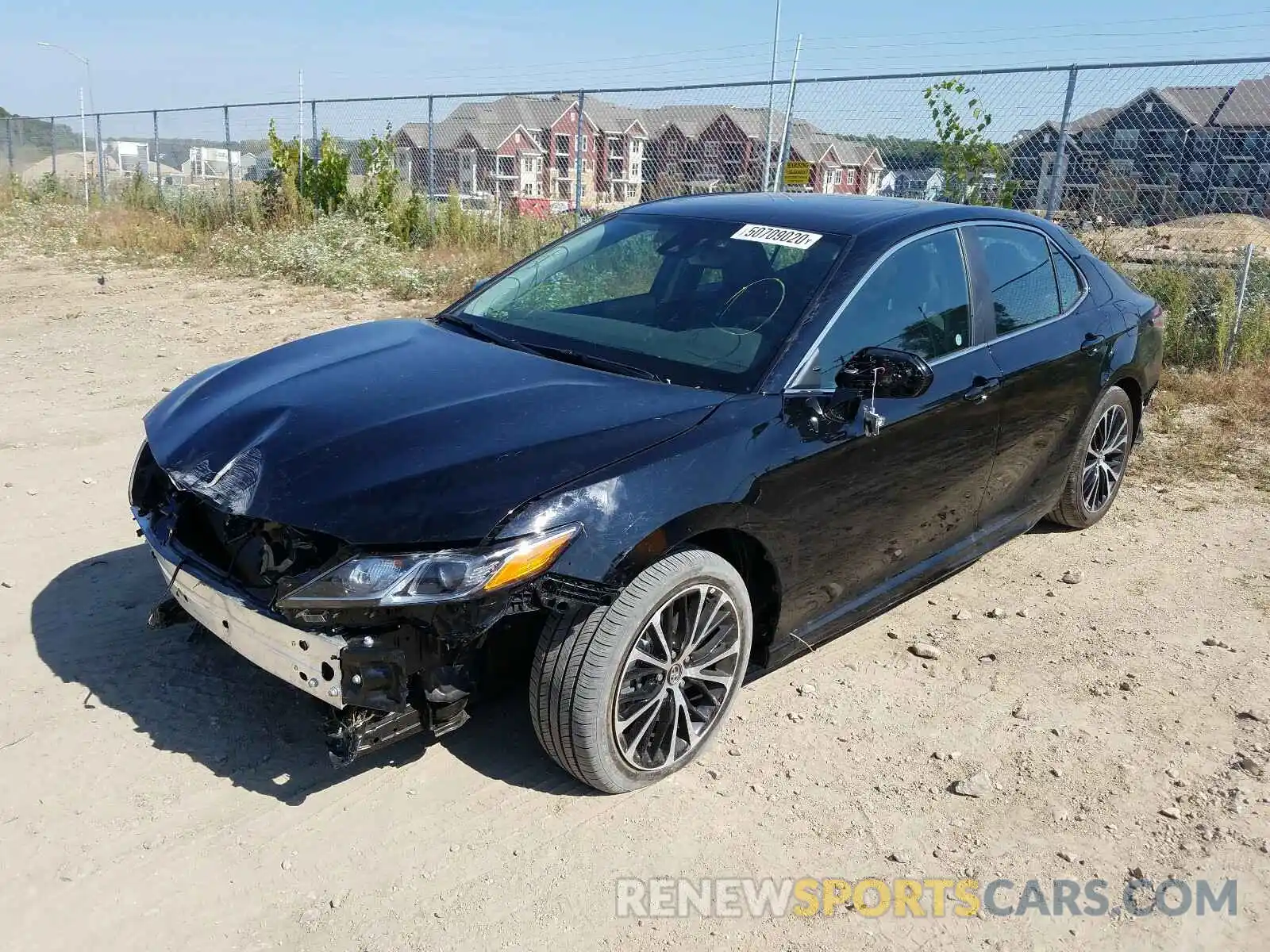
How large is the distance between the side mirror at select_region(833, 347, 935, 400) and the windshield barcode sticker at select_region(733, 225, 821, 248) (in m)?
0.57

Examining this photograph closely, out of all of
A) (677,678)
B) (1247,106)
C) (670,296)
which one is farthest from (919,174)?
(677,678)

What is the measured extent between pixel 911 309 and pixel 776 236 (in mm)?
559

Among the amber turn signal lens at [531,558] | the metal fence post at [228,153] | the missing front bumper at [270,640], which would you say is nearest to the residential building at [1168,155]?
the amber turn signal lens at [531,558]

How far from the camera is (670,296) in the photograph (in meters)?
3.84

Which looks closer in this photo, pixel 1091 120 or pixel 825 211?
pixel 825 211

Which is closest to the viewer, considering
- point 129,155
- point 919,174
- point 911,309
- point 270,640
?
point 270,640

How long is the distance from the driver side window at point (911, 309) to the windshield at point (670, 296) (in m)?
0.17

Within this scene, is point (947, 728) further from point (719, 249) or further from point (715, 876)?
point (719, 249)

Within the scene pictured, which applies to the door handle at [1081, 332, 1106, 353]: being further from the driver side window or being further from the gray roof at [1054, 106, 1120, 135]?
the gray roof at [1054, 106, 1120, 135]

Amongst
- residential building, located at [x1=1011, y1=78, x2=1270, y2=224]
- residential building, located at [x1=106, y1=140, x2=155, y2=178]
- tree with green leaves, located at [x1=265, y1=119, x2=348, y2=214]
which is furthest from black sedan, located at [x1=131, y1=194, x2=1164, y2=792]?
residential building, located at [x1=106, y1=140, x2=155, y2=178]

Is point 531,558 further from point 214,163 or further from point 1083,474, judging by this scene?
point 214,163

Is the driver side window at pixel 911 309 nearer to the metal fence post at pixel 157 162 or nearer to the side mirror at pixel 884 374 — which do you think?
the side mirror at pixel 884 374

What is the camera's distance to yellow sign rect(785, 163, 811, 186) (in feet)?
36.0

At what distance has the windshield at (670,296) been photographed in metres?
3.47
